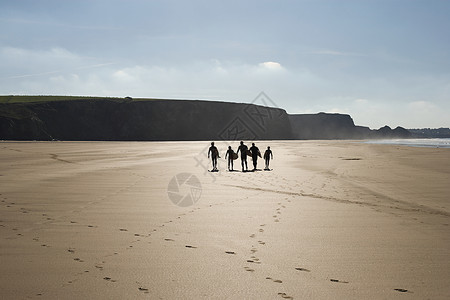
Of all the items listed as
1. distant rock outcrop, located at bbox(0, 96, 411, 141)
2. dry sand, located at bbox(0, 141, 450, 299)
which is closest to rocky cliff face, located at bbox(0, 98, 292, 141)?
distant rock outcrop, located at bbox(0, 96, 411, 141)

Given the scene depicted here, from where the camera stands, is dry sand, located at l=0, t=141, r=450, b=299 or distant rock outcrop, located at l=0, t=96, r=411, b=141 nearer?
dry sand, located at l=0, t=141, r=450, b=299

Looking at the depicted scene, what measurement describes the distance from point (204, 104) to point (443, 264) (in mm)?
164670

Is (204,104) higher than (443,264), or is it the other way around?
(204,104)

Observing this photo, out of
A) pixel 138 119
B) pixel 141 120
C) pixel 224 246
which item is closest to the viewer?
pixel 224 246

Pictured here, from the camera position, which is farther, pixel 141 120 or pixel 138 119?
pixel 141 120

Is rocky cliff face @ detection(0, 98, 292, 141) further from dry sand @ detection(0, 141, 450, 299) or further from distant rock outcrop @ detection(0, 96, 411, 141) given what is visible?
dry sand @ detection(0, 141, 450, 299)

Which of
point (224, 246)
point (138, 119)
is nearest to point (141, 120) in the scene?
point (138, 119)

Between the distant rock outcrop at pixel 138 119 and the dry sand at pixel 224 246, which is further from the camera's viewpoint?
the distant rock outcrop at pixel 138 119

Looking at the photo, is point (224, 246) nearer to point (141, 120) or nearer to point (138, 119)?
point (138, 119)

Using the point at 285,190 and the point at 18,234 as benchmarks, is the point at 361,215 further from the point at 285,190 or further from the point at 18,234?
the point at 18,234

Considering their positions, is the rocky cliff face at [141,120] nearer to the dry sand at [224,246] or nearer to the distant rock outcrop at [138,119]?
the distant rock outcrop at [138,119]

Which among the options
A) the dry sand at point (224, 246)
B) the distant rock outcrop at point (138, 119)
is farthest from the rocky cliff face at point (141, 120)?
the dry sand at point (224, 246)

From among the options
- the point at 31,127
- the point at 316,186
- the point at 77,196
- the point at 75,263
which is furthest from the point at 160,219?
the point at 31,127

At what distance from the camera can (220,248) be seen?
6.16 metres
